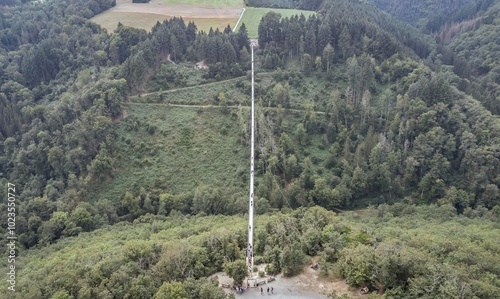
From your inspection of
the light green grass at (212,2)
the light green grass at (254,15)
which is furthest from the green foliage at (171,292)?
the light green grass at (212,2)

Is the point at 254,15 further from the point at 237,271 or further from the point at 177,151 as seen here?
the point at 237,271

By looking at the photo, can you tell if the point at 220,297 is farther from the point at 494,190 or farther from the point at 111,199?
the point at 494,190

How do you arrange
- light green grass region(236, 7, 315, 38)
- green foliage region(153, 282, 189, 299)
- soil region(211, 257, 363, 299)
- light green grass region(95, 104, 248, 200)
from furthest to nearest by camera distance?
light green grass region(236, 7, 315, 38), light green grass region(95, 104, 248, 200), soil region(211, 257, 363, 299), green foliage region(153, 282, 189, 299)

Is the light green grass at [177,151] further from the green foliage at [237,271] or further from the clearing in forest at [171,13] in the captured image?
the clearing in forest at [171,13]

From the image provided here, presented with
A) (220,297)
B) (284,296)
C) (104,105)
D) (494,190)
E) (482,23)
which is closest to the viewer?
(220,297)

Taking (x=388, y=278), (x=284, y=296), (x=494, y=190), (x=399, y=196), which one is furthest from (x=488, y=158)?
(x=284, y=296)

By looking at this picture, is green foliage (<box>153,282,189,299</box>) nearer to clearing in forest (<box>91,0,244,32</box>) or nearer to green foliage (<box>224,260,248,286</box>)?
green foliage (<box>224,260,248,286</box>)

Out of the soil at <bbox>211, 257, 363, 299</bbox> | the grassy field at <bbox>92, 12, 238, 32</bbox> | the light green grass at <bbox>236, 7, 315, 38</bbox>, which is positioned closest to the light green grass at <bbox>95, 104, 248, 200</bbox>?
the soil at <bbox>211, 257, 363, 299</bbox>

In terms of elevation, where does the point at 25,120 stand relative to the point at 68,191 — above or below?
above
